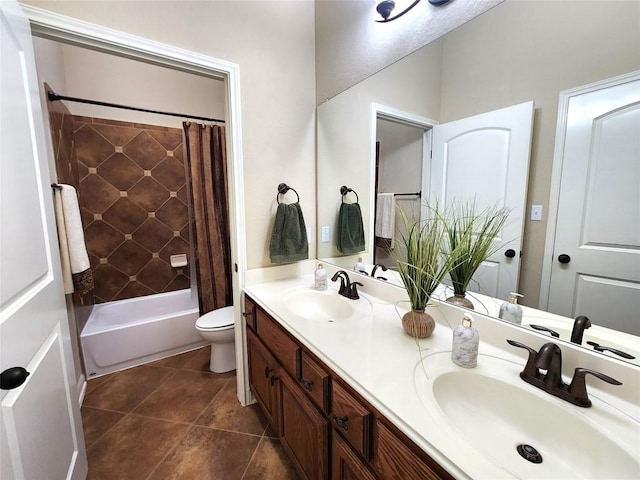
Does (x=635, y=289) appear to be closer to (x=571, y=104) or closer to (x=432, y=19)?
(x=571, y=104)

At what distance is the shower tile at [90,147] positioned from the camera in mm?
2338

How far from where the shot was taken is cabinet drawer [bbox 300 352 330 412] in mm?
878

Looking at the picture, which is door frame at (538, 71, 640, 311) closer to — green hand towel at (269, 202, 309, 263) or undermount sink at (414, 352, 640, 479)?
undermount sink at (414, 352, 640, 479)

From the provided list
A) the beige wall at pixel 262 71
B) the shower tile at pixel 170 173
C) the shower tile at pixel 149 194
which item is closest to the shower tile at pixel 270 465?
the beige wall at pixel 262 71

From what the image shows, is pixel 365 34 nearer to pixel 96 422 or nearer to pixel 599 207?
pixel 599 207

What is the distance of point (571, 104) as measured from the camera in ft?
2.58

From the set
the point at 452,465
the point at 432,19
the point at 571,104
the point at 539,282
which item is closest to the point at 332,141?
the point at 432,19

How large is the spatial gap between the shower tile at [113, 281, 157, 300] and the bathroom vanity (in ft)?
7.19

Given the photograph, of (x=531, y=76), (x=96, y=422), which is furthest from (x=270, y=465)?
(x=531, y=76)

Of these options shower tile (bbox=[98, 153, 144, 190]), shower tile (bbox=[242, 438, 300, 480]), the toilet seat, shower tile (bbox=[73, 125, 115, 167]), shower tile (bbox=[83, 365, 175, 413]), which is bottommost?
shower tile (bbox=[242, 438, 300, 480])

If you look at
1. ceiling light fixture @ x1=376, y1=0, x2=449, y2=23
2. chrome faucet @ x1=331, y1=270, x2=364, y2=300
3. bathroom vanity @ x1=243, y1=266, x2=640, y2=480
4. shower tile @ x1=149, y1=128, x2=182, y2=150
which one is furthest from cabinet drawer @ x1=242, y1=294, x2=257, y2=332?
shower tile @ x1=149, y1=128, x2=182, y2=150

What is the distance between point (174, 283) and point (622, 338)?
10.5 ft

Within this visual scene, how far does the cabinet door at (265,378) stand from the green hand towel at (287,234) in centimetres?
49

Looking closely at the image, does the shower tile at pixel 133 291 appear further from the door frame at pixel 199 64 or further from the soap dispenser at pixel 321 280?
the soap dispenser at pixel 321 280
